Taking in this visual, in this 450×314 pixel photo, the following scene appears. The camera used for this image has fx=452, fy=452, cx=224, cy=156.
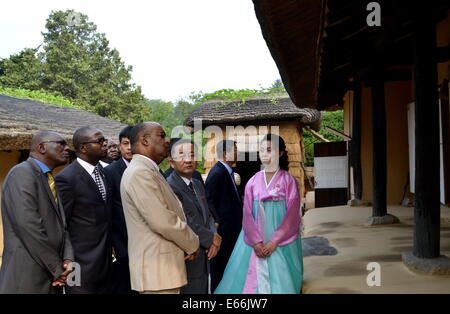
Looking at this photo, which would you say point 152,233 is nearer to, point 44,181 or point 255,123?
point 44,181

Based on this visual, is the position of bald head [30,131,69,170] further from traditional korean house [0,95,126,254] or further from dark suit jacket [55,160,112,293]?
traditional korean house [0,95,126,254]

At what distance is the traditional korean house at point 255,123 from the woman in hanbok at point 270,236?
36.6 ft

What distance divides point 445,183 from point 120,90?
2619 centimetres

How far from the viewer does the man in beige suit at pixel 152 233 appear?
2539mm

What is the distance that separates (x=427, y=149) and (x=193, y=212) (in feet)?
6.41

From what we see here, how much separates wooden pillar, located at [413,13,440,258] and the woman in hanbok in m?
1.00

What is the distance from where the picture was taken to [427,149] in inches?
144

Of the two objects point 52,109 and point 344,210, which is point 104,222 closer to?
point 344,210

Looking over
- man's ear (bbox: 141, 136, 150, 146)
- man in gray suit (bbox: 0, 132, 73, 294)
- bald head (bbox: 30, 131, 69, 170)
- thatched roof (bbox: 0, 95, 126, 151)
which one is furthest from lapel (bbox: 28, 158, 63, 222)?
thatched roof (bbox: 0, 95, 126, 151)

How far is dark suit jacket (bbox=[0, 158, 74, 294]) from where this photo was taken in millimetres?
2637

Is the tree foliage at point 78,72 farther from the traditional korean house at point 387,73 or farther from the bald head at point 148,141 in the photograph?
the bald head at point 148,141

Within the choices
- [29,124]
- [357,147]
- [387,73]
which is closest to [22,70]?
[29,124]
